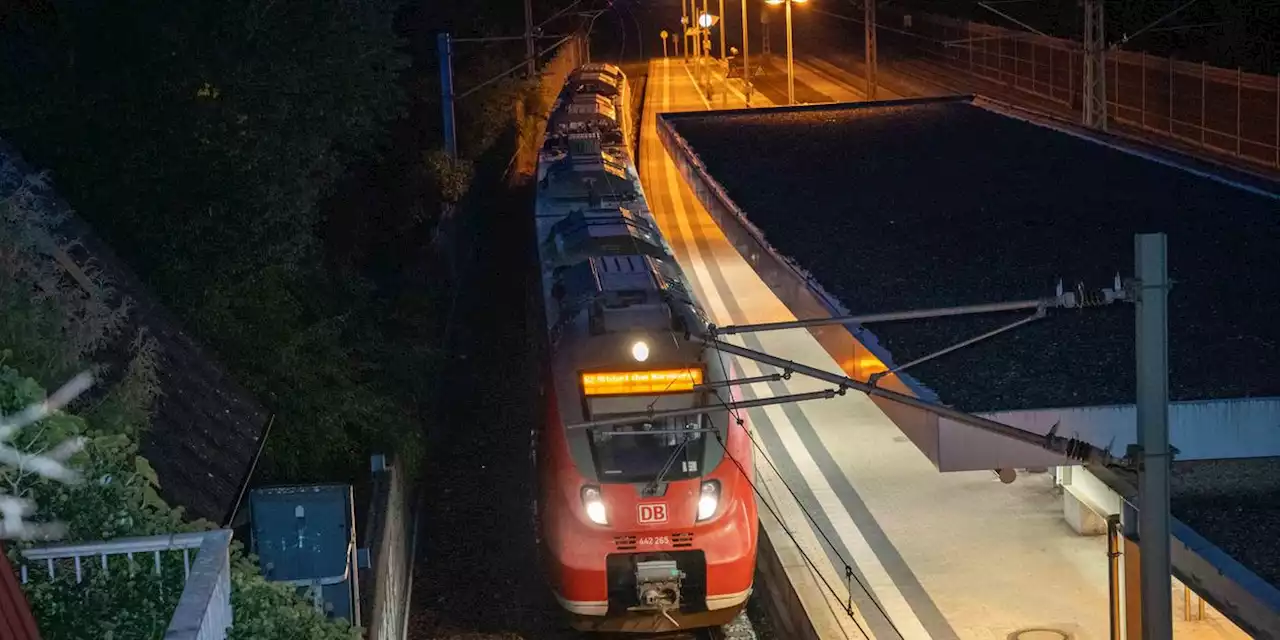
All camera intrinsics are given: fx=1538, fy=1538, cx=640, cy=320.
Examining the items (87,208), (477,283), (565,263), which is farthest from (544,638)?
(477,283)

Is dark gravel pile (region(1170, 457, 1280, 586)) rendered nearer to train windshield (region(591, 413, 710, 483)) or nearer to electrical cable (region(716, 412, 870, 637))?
electrical cable (region(716, 412, 870, 637))

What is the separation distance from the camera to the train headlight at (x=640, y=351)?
13758 mm

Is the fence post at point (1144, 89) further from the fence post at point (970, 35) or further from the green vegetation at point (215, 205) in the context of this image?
the green vegetation at point (215, 205)

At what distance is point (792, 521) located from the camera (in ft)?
59.5

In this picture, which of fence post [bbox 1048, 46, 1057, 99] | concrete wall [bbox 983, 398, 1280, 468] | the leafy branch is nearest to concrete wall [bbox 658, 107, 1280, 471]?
concrete wall [bbox 983, 398, 1280, 468]

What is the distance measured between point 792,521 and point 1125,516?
7996 mm

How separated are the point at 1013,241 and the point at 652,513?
8.48 metres

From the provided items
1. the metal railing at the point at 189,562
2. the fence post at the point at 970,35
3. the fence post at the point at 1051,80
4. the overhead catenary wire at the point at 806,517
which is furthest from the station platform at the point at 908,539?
the fence post at the point at 970,35

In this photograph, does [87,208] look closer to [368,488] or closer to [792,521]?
[368,488]

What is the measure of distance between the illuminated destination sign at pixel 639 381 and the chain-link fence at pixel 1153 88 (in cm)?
2103

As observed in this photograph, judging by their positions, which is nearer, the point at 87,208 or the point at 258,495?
the point at 258,495

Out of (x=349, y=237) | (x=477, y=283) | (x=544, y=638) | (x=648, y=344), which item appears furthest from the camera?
(x=477, y=283)

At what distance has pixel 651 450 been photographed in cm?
1368

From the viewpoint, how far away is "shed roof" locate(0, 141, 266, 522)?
10492mm
